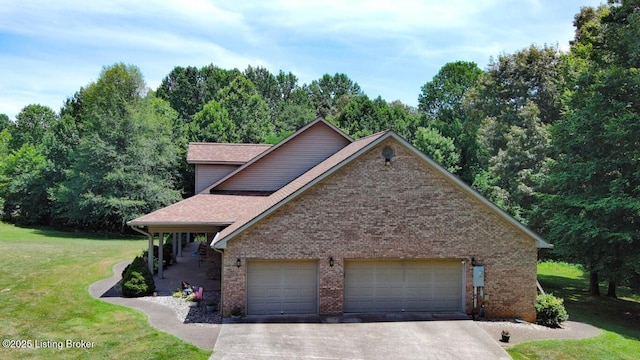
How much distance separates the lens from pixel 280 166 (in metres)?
24.3

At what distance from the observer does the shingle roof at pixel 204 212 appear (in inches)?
763

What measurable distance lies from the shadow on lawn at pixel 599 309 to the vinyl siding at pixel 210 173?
17341 mm

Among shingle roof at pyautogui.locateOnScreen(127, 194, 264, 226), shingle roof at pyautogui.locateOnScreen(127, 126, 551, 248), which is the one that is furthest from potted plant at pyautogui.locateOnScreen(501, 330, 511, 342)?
shingle roof at pyautogui.locateOnScreen(127, 194, 264, 226)

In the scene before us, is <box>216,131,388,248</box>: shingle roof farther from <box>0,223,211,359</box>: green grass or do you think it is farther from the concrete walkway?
<box>0,223,211,359</box>: green grass

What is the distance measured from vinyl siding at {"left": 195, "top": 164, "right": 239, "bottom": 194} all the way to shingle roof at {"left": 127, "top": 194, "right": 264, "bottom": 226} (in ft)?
6.76

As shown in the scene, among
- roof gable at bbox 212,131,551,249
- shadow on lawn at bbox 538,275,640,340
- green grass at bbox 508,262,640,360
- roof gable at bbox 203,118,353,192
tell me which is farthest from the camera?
roof gable at bbox 203,118,353,192

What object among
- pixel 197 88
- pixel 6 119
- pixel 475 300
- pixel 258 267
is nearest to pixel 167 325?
pixel 258 267

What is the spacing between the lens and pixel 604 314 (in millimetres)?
20781

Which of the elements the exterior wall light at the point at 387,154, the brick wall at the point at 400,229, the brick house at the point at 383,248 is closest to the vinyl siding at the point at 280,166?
the brick house at the point at 383,248

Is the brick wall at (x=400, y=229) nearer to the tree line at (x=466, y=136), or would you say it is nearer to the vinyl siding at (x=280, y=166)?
the tree line at (x=466, y=136)

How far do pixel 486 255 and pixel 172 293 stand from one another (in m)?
12.6

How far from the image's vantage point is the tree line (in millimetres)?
20797

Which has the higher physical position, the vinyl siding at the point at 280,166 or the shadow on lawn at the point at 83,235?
the vinyl siding at the point at 280,166

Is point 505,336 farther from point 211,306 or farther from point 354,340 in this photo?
point 211,306
